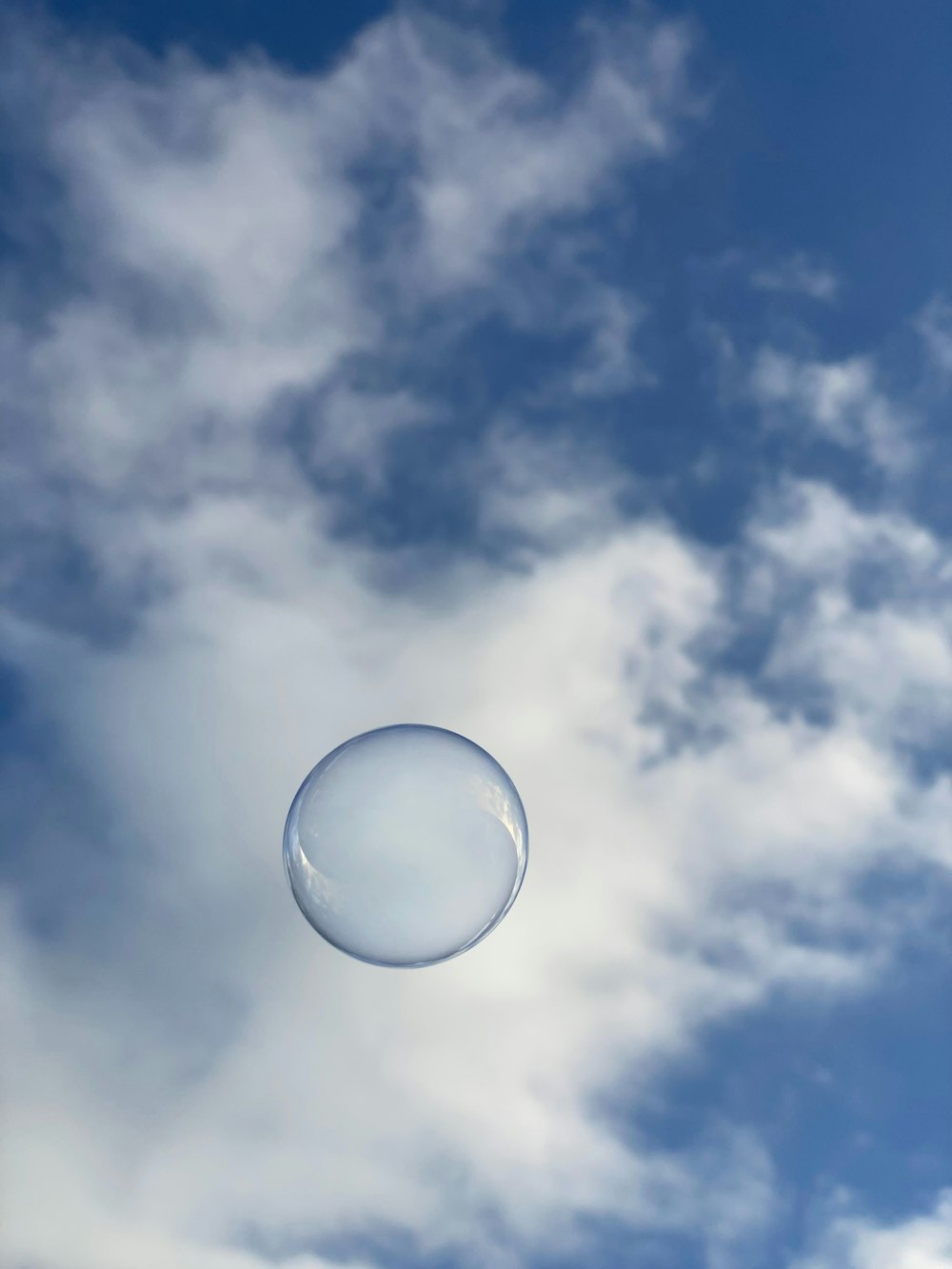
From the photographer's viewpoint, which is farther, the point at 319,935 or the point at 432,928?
the point at 319,935

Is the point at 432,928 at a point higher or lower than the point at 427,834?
lower

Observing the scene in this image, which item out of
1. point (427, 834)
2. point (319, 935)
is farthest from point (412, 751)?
point (319, 935)

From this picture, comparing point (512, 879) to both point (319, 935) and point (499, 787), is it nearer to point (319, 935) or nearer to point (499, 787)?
point (499, 787)

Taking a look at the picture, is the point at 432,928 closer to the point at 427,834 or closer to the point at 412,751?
the point at 427,834

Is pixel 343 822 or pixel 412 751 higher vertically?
pixel 412 751

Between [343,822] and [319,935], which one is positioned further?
[319,935]

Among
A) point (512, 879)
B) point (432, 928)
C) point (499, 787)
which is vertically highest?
point (499, 787)

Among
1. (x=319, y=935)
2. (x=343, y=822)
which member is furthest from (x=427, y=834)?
(x=319, y=935)
